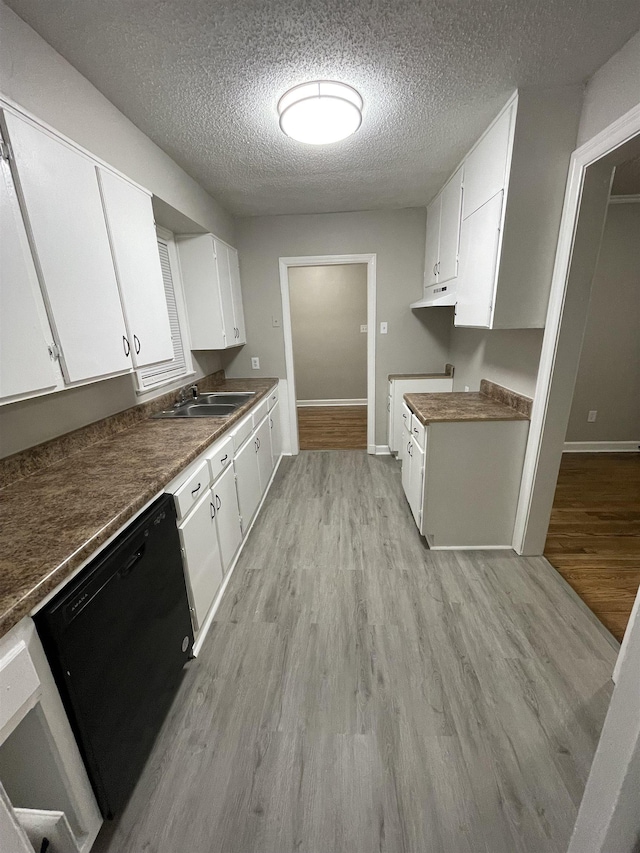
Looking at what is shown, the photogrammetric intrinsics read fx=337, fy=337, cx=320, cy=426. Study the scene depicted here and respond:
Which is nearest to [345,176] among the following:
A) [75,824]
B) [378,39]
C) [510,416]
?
[378,39]

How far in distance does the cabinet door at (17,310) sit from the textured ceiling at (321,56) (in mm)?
709

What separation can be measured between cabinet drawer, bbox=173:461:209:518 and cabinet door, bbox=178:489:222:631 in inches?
1.6

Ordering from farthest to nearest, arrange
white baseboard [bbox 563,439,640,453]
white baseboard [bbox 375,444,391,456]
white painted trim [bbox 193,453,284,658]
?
white baseboard [bbox 375,444,391,456]
white baseboard [bbox 563,439,640,453]
white painted trim [bbox 193,453,284,658]

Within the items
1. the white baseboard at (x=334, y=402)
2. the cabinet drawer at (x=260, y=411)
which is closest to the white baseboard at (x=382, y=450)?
the cabinet drawer at (x=260, y=411)

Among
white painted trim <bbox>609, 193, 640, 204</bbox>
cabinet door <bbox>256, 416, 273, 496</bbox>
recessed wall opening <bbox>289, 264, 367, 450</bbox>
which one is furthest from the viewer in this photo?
recessed wall opening <bbox>289, 264, 367, 450</bbox>

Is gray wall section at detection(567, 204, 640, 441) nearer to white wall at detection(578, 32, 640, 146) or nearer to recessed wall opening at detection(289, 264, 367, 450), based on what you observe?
white wall at detection(578, 32, 640, 146)

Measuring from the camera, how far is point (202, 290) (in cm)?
278

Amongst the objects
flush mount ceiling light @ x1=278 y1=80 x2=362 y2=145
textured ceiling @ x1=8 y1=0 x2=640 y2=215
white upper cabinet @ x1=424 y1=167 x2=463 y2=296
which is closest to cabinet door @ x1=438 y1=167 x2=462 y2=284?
white upper cabinet @ x1=424 y1=167 x2=463 y2=296

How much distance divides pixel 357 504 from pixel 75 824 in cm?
221

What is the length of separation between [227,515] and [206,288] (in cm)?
187

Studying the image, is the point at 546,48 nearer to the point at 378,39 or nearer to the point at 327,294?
the point at 378,39

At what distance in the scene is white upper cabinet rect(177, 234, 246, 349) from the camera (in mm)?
2709

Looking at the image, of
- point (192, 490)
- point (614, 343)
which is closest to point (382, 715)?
point (192, 490)

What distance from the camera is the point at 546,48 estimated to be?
133 centimetres
